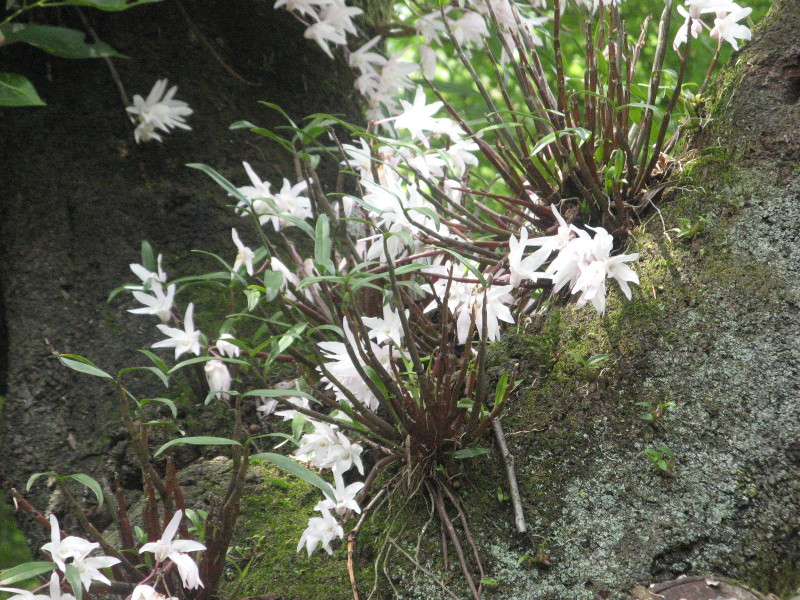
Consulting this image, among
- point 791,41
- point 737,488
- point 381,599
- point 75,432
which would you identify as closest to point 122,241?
point 75,432

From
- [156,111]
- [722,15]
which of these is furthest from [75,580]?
[722,15]

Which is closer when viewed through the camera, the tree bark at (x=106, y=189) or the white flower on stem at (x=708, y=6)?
the white flower on stem at (x=708, y=6)

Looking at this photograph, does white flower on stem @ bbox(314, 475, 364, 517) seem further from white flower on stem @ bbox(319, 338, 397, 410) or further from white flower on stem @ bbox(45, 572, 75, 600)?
white flower on stem @ bbox(45, 572, 75, 600)

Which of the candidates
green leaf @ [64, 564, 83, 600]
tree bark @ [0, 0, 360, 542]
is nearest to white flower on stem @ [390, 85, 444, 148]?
tree bark @ [0, 0, 360, 542]

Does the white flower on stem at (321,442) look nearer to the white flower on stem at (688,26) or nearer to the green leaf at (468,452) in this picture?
the green leaf at (468,452)

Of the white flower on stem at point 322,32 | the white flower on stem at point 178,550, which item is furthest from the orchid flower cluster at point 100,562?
the white flower on stem at point 322,32

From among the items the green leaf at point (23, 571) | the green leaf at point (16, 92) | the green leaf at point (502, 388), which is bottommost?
the green leaf at point (23, 571)

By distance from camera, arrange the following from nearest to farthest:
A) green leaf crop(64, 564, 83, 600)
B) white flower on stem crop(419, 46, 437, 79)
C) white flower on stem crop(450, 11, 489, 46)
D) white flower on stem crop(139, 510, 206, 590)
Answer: green leaf crop(64, 564, 83, 600)
white flower on stem crop(139, 510, 206, 590)
white flower on stem crop(450, 11, 489, 46)
white flower on stem crop(419, 46, 437, 79)

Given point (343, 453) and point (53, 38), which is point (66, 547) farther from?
point (53, 38)

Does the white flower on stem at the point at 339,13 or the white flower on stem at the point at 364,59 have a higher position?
the white flower on stem at the point at 339,13
